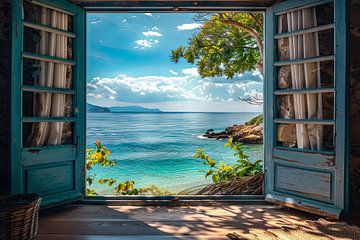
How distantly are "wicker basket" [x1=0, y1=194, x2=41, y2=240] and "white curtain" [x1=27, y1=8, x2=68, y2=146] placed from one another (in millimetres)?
735

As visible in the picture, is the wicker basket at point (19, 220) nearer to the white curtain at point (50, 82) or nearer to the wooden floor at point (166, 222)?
the wooden floor at point (166, 222)

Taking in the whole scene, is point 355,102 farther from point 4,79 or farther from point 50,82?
point 4,79

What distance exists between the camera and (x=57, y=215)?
103 inches

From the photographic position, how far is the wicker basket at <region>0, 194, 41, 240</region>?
6.12 ft

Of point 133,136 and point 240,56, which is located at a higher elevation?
point 240,56

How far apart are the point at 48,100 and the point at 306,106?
8.33 feet

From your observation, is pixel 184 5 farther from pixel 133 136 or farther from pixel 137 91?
pixel 137 91

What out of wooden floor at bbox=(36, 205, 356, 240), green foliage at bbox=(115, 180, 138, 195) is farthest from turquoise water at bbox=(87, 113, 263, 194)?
wooden floor at bbox=(36, 205, 356, 240)

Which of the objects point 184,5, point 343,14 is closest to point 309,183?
point 343,14

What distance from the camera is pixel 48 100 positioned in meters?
2.67

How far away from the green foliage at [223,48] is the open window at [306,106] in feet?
6.46

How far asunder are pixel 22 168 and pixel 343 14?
315cm

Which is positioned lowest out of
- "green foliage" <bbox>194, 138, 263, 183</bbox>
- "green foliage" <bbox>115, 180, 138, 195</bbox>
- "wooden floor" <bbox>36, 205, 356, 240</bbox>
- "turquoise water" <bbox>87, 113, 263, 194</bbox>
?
"turquoise water" <bbox>87, 113, 263, 194</bbox>

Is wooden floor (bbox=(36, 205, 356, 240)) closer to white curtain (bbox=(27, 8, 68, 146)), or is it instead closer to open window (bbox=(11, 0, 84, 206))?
open window (bbox=(11, 0, 84, 206))
